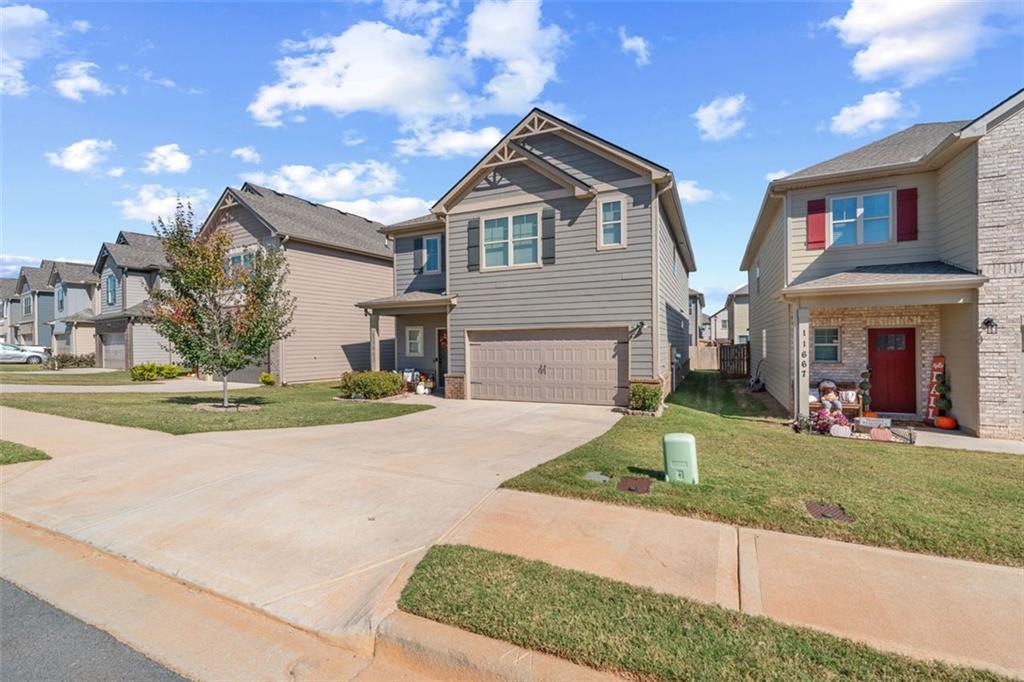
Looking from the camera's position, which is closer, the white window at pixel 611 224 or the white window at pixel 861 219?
the white window at pixel 861 219

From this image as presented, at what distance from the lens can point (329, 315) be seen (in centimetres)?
2203

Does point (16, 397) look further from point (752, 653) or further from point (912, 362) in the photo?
point (912, 362)

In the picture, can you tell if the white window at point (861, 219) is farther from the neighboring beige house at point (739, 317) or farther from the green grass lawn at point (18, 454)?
the neighboring beige house at point (739, 317)

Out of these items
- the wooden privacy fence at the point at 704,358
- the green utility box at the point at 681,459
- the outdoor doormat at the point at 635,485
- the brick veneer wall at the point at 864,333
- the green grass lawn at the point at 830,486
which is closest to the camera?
the green grass lawn at the point at 830,486

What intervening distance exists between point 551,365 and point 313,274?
1256 centimetres

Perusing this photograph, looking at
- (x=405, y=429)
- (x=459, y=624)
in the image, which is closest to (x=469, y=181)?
(x=405, y=429)

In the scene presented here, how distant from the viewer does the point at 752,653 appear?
9.53 ft

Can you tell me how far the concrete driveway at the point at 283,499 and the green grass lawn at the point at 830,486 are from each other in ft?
4.05

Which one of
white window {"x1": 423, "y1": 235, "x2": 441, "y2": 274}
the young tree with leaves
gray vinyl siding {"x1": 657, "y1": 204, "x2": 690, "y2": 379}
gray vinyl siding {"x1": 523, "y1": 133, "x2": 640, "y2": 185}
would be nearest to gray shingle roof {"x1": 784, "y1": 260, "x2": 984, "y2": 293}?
gray vinyl siding {"x1": 657, "y1": 204, "x2": 690, "y2": 379}

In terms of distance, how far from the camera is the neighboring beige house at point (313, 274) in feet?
67.1

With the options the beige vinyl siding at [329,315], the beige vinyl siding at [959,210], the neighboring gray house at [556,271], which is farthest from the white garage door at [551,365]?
the beige vinyl siding at [329,315]

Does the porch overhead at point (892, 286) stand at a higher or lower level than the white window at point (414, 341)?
higher

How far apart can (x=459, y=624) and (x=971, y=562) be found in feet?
14.5

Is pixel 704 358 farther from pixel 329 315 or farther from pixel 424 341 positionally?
pixel 329 315
